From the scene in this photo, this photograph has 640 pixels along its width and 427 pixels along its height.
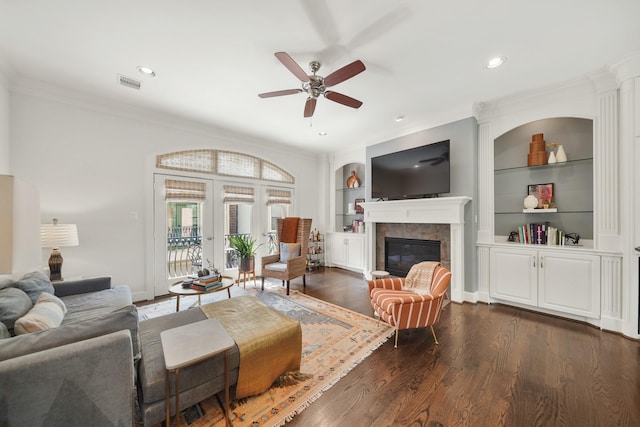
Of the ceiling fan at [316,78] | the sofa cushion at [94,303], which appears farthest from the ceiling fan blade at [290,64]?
the sofa cushion at [94,303]

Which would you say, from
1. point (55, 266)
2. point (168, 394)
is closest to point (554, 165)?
point (168, 394)

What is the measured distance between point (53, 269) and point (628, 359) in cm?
601

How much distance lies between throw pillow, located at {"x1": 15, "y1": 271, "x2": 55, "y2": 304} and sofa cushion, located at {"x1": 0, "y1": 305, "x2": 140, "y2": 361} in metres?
1.11

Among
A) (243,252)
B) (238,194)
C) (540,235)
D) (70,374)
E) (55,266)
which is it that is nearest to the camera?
(70,374)

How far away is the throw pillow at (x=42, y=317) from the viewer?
56.7 inches

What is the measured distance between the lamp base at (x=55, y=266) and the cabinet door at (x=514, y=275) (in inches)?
221

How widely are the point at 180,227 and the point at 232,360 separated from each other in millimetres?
3161

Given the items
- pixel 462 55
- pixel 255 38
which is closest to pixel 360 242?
pixel 462 55

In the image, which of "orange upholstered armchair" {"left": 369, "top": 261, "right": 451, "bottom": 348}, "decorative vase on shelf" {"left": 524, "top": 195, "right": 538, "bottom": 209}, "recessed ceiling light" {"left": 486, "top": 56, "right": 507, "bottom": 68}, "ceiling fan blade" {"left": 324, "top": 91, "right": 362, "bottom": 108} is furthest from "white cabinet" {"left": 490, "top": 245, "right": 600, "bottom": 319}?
"ceiling fan blade" {"left": 324, "top": 91, "right": 362, "bottom": 108}

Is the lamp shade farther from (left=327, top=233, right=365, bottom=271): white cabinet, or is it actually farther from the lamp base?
(left=327, top=233, right=365, bottom=271): white cabinet

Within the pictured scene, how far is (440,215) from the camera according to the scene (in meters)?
3.85

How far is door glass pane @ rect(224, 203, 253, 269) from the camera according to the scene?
473cm

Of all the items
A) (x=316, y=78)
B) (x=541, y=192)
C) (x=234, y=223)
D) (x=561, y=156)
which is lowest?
(x=234, y=223)

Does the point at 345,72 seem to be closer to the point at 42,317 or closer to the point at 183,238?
the point at 42,317
